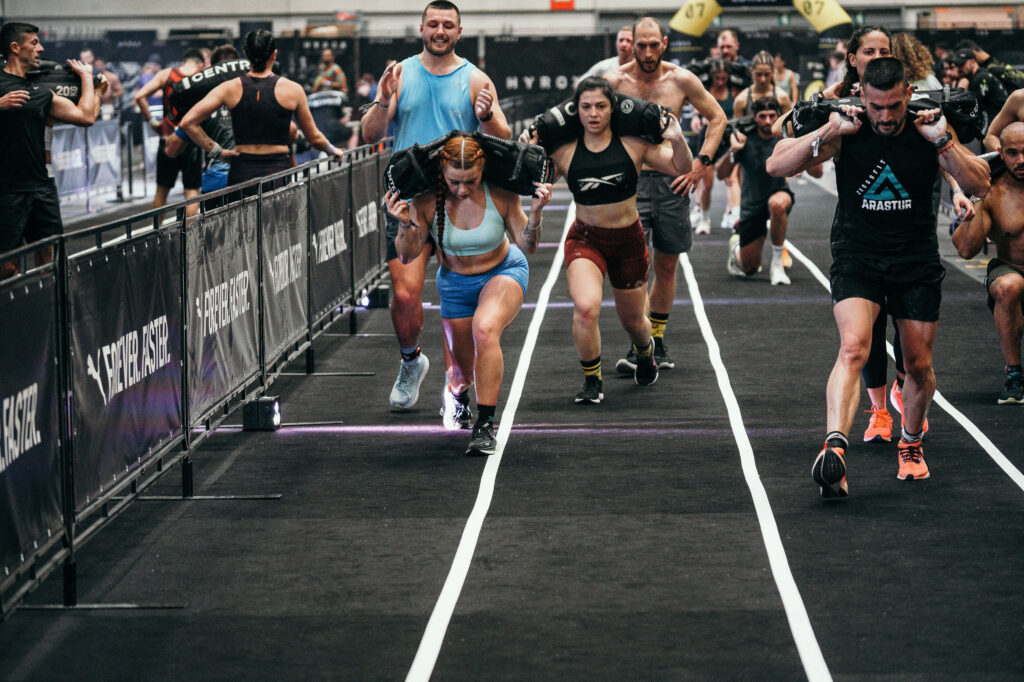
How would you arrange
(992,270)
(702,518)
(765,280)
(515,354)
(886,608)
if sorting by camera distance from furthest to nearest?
(765,280), (515,354), (992,270), (702,518), (886,608)

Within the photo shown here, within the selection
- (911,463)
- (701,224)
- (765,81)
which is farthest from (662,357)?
(701,224)

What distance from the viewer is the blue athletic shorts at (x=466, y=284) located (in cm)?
880

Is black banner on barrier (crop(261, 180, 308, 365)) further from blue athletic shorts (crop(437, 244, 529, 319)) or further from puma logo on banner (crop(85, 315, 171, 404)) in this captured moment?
puma logo on banner (crop(85, 315, 171, 404))

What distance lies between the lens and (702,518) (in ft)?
23.9

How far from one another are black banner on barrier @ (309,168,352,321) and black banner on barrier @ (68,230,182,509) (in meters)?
3.73

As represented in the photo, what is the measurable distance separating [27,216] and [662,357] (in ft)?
15.1

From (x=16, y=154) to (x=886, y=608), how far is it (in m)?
7.36

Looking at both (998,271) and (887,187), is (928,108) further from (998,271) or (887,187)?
(998,271)

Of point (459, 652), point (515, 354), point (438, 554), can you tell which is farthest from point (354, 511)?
point (515, 354)

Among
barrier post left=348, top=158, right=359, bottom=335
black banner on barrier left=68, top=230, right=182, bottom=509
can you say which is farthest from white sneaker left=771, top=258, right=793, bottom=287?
black banner on barrier left=68, top=230, right=182, bottom=509

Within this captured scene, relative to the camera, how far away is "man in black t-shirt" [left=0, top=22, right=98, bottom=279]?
1092 cm

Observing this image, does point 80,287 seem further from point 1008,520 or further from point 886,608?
point 1008,520

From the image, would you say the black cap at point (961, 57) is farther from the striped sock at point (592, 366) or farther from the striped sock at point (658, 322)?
the striped sock at point (592, 366)

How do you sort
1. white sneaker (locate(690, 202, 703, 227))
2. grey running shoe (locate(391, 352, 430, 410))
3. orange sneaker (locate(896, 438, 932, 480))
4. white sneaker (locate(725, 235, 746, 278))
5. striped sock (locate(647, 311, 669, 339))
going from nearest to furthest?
orange sneaker (locate(896, 438, 932, 480)) → grey running shoe (locate(391, 352, 430, 410)) → striped sock (locate(647, 311, 669, 339)) → white sneaker (locate(725, 235, 746, 278)) → white sneaker (locate(690, 202, 703, 227))
